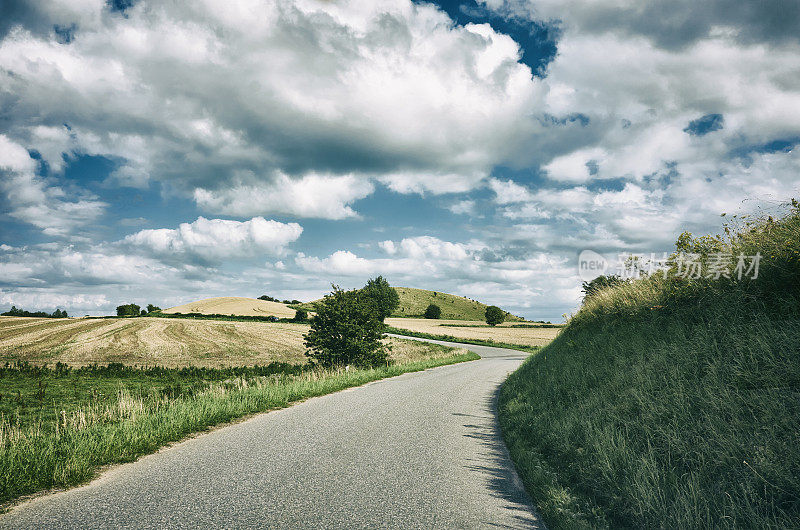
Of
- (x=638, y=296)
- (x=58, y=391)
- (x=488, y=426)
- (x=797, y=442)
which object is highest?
(x=638, y=296)

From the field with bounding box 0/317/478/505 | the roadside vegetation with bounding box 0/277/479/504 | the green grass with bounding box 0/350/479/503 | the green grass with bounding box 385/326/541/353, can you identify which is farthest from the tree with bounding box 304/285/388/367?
the green grass with bounding box 385/326/541/353

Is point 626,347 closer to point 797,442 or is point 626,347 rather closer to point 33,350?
point 797,442

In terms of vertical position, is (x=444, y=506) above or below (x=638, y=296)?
below

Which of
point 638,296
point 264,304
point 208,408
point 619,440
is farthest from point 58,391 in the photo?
point 264,304

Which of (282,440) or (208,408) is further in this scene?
(208,408)

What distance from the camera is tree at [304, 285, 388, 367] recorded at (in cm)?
2559

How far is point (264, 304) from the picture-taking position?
365ft

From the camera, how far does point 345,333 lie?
2586 centimetres

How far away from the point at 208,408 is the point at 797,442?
11.0 metres

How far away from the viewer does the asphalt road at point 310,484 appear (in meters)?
4.74

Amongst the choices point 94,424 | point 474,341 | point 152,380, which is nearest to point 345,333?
point 152,380

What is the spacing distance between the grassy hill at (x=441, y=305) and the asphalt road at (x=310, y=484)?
5248 inches

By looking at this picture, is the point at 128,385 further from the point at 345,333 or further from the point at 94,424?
the point at 94,424

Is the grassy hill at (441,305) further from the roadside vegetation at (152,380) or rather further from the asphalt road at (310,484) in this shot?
the asphalt road at (310,484)
